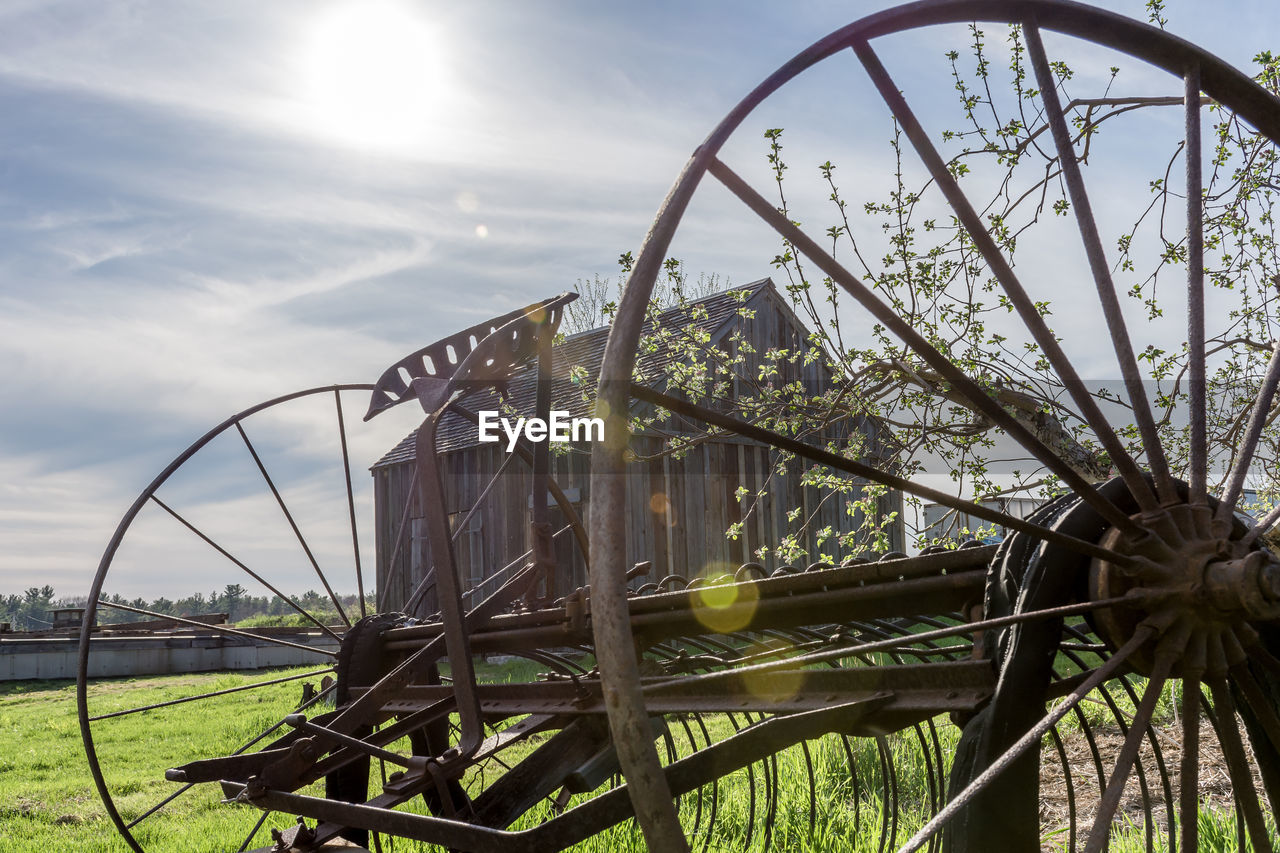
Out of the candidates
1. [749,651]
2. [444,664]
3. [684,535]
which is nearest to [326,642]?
[444,664]

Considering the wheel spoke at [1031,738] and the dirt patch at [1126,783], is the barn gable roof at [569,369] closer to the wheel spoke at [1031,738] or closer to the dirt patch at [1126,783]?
the dirt patch at [1126,783]

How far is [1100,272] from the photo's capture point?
1.96 metres

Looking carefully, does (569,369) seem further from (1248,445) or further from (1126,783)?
(1248,445)

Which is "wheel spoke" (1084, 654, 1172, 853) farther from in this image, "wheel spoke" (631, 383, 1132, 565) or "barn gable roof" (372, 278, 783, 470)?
"barn gable roof" (372, 278, 783, 470)

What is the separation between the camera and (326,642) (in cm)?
1636

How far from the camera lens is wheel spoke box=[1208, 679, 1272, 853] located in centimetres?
192

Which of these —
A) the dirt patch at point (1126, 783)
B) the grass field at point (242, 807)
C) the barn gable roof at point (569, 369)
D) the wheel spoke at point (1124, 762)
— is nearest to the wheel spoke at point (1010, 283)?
the wheel spoke at point (1124, 762)

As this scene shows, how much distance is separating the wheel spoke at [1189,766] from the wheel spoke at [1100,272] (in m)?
0.38

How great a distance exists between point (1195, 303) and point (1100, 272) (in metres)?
0.26

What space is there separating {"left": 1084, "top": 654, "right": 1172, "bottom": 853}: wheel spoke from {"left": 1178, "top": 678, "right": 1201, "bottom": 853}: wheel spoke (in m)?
0.10

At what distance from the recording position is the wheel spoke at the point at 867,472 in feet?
5.52

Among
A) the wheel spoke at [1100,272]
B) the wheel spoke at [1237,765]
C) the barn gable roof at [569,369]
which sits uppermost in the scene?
the barn gable roof at [569,369]

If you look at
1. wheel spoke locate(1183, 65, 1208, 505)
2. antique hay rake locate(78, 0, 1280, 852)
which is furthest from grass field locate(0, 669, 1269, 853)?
wheel spoke locate(1183, 65, 1208, 505)

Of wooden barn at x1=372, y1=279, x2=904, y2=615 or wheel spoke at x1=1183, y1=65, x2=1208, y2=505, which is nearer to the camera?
wheel spoke at x1=1183, y1=65, x2=1208, y2=505
